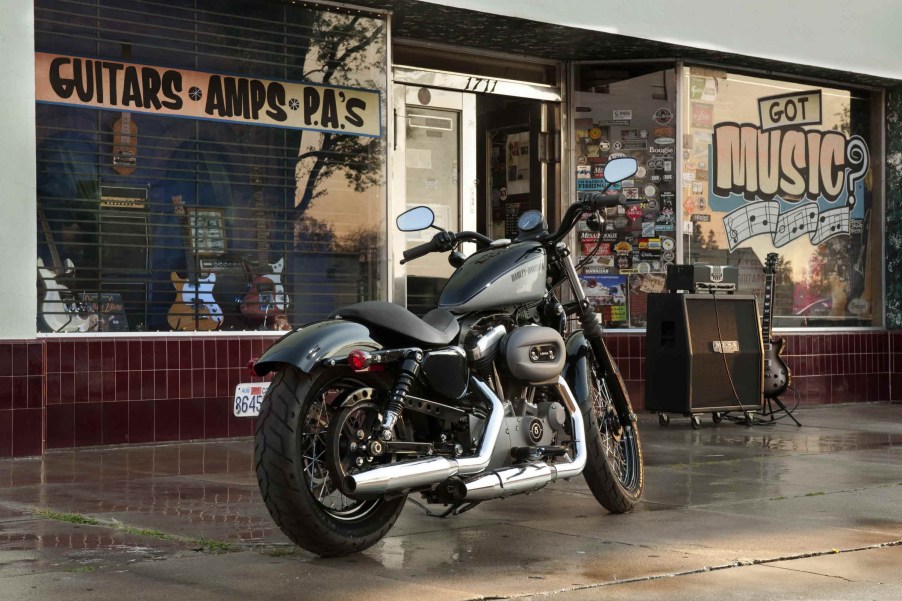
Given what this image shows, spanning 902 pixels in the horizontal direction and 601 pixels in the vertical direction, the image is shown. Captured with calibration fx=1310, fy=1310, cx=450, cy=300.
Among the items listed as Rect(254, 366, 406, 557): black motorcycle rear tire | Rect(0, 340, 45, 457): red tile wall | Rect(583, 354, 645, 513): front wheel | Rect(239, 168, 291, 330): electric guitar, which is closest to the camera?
Rect(254, 366, 406, 557): black motorcycle rear tire

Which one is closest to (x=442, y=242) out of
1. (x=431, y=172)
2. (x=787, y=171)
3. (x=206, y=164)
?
(x=206, y=164)

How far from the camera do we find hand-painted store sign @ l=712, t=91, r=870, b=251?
13.6 m

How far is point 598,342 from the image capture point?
666cm

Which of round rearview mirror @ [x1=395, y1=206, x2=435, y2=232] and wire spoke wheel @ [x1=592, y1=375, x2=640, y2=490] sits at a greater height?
round rearview mirror @ [x1=395, y1=206, x2=435, y2=232]

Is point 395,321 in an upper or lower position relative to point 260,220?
lower

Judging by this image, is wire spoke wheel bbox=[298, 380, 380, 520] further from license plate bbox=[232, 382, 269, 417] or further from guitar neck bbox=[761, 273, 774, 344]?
guitar neck bbox=[761, 273, 774, 344]

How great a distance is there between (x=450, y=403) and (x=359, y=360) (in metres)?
0.71

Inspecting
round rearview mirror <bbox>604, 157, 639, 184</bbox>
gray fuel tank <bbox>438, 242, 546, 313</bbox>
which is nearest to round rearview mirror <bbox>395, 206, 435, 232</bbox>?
gray fuel tank <bbox>438, 242, 546, 313</bbox>

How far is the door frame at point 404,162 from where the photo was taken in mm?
11320

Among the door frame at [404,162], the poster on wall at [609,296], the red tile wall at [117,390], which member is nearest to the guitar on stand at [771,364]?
the poster on wall at [609,296]

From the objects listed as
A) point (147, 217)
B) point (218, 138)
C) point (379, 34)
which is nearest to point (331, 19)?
point (379, 34)

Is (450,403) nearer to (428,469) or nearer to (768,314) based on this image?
(428,469)

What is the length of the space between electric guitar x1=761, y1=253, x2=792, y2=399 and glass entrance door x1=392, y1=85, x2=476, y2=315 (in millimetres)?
2809

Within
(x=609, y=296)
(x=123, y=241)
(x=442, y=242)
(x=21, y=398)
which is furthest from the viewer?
(x=609, y=296)
